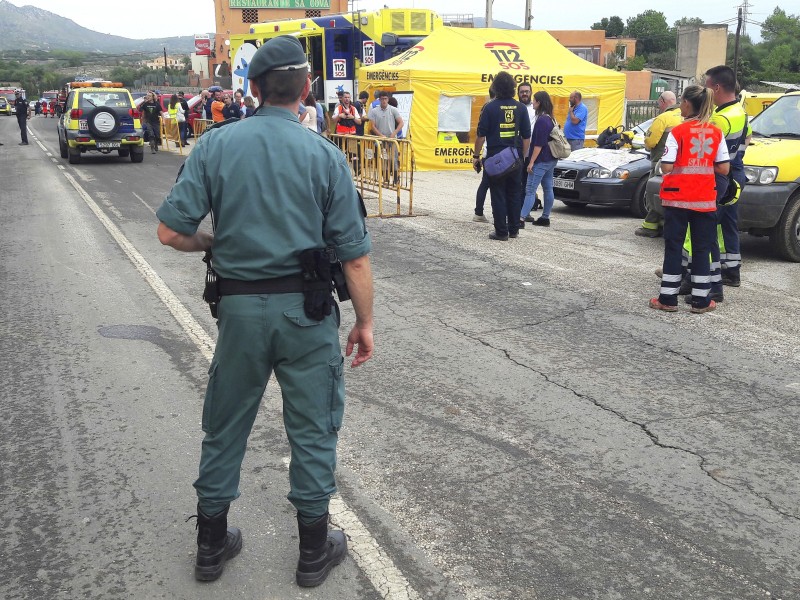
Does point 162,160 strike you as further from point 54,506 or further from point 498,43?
point 54,506

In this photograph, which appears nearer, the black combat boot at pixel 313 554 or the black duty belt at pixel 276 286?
the black duty belt at pixel 276 286

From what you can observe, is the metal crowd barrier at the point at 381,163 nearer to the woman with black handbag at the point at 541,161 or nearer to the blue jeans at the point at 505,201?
the woman with black handbag at the point at 541,161

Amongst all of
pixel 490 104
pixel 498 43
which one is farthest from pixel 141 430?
pixel 498 43

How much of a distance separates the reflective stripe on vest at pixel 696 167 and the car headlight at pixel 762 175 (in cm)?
230

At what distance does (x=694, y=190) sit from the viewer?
680 centimetres

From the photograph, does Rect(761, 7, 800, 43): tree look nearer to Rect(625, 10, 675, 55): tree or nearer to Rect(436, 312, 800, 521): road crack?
Rect(625, 10, 675, 55): tree

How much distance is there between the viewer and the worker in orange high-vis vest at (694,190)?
682cm

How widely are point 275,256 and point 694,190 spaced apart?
497 cm

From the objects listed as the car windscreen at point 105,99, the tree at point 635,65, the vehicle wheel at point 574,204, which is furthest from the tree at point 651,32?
the vehicle wheel at point 574,204

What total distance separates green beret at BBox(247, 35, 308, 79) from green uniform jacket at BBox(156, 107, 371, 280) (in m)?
0.14

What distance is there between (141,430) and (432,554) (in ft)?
6.54

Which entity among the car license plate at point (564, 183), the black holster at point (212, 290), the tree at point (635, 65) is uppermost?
the tree at point (635, 65)

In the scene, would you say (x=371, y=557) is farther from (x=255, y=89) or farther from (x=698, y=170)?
(x=698, y=170)

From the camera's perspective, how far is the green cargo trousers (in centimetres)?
285
